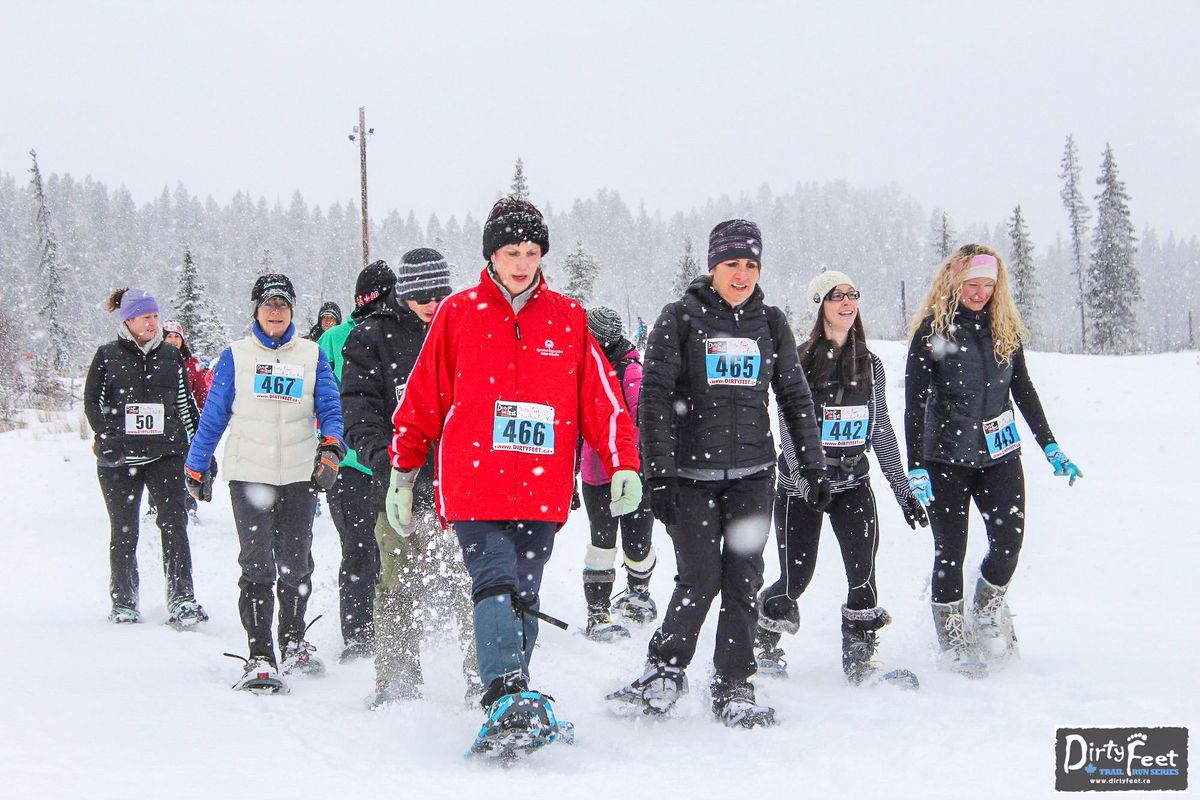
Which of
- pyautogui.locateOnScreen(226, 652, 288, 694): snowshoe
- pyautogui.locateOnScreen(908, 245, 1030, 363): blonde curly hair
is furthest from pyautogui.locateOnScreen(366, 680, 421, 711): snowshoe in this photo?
pyautogui.locateOnScreen(908, 245, 1030, 363): blonde curly hair

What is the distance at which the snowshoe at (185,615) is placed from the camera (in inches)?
241

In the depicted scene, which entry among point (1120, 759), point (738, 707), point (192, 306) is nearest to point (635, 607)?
point (738, 707)

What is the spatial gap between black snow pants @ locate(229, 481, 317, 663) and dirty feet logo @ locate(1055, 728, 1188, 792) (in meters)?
3.92

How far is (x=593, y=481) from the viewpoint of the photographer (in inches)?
246

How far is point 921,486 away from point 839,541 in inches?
21.9

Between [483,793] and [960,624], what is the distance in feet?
10.4

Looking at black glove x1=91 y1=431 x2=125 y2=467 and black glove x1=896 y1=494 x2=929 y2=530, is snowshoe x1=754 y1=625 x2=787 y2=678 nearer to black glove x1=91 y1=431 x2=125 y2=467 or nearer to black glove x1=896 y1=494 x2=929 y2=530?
black glove x1=896 y1=494 x2=929 y2=530

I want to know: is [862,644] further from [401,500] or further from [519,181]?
[519,181]

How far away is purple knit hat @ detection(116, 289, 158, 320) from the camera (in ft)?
21.3

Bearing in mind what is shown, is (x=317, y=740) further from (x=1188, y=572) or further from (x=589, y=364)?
(x=1188, y=572)

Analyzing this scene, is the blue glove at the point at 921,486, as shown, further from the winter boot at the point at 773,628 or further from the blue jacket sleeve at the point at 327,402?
the blue jacket sleeve at the point at 327,402

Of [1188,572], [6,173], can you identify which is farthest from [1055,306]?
[6,173]

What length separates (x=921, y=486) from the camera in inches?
190

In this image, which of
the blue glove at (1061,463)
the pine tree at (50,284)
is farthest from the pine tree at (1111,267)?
the pine tree at (50,284)
